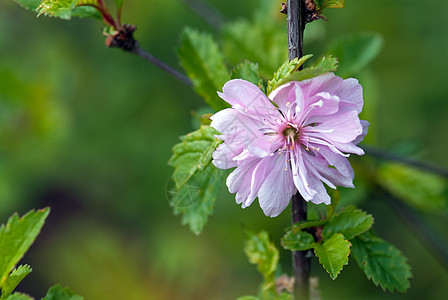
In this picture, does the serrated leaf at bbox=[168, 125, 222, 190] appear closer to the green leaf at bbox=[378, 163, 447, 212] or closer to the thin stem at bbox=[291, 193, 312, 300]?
the thin stem at bbox=[291, 193, 312, 300]

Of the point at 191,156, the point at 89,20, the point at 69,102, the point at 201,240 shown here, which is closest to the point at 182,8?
the point at 89,20

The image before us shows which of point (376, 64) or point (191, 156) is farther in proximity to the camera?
point (376, 64)

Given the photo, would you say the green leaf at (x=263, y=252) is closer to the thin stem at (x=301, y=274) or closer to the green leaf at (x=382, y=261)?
the thin stem at (x=301, y=274)

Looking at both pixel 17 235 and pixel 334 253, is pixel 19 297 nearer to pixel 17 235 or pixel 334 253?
pixel 17 235

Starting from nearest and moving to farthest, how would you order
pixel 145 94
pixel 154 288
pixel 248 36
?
pixel 248 36, pixel 154 288, pixel 145 94

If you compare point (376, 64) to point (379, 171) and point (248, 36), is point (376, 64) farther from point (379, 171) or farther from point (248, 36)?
point (248, 36)

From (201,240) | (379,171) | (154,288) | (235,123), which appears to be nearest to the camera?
(235,123)

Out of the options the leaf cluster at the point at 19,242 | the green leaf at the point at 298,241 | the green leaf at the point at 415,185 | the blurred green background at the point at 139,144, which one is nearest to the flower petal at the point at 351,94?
the green leaf at the point at 298,241
